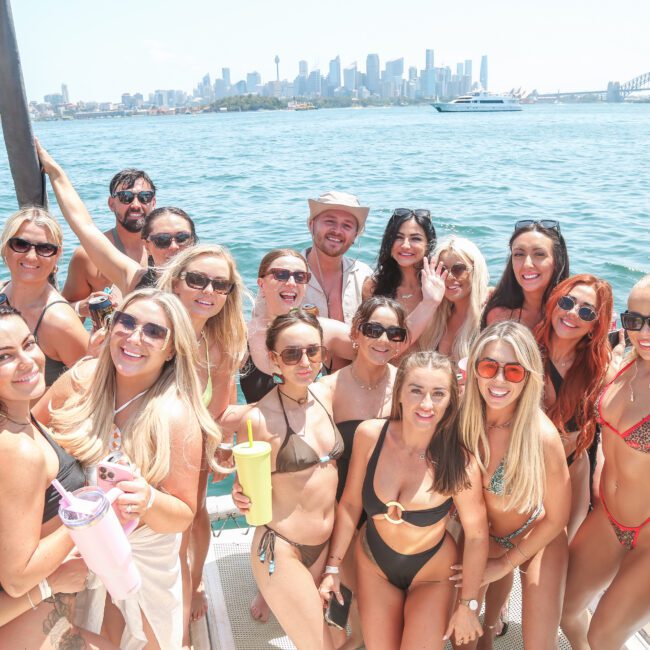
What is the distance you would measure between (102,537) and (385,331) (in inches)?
68.5

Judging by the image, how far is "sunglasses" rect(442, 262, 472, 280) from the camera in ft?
13.1

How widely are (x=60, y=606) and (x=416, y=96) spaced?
17297cm

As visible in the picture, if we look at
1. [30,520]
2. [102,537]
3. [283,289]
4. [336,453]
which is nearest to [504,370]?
[336,453]

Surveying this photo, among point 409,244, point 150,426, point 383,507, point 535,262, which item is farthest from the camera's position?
point 409,244

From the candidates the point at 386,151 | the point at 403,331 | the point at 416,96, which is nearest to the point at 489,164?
the point at 386,151

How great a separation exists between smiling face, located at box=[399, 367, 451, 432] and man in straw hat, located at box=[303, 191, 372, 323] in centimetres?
154

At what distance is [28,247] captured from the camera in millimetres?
3482

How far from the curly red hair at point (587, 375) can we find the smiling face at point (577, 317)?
0.02 metres

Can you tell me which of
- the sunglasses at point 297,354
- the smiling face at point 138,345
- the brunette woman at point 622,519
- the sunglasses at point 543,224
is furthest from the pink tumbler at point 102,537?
the sunglasses at point 543,224

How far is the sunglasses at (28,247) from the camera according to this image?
11.3 feet

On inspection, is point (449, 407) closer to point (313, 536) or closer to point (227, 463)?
point (313, 536)

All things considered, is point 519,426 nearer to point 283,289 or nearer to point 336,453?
point 336,453

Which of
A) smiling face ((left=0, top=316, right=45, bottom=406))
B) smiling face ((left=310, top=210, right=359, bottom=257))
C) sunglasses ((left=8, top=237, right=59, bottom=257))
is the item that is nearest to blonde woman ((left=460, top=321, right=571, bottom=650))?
smiling face ((left=310, top=210, right=359, bottom=257))

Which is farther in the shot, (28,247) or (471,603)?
(28,247)
